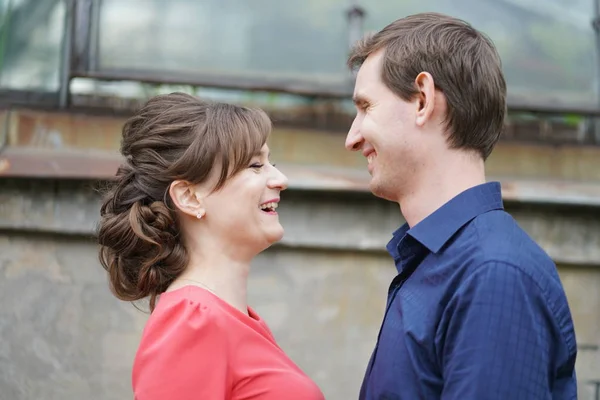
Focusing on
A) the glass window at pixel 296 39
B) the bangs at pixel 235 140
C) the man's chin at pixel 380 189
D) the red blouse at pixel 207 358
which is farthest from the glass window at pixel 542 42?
the red blouse at pixel 207 358

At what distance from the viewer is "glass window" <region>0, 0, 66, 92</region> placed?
4.05 meters

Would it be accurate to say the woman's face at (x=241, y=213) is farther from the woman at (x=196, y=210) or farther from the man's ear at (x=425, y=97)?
the man's ear at (x=425, y=97)

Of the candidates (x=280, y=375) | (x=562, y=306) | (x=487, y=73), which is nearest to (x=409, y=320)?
(x=562, y=306)

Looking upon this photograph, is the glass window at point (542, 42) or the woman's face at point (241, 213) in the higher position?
the glass window at point (542, 42)

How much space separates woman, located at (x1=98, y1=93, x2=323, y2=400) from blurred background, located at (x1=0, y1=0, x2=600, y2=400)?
51.6 inches

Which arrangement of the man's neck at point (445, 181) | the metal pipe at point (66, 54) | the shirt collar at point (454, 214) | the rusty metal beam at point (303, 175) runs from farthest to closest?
the metal pipe at point (66, 54) → the rusty metal beam at point (303, 175) → the man's neck at point (445, 181) → the shirt collar at point (454, 214)

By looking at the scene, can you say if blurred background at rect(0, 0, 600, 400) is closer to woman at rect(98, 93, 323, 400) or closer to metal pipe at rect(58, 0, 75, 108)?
metal pipe at rect(58, 0, 75, 108)

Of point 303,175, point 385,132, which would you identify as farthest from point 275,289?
point 385,132

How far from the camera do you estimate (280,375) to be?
2322mm

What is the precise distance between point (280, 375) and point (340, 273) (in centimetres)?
170

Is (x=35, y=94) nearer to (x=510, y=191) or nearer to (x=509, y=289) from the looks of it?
(x=510, y=191)

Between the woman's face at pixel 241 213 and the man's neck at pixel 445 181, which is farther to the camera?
the woman's face at pixel 241 213

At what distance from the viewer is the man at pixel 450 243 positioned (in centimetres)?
177

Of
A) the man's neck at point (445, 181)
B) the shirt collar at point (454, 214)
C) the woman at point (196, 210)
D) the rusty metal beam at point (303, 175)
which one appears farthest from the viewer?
the rusty metal beam at point (303, 175)
